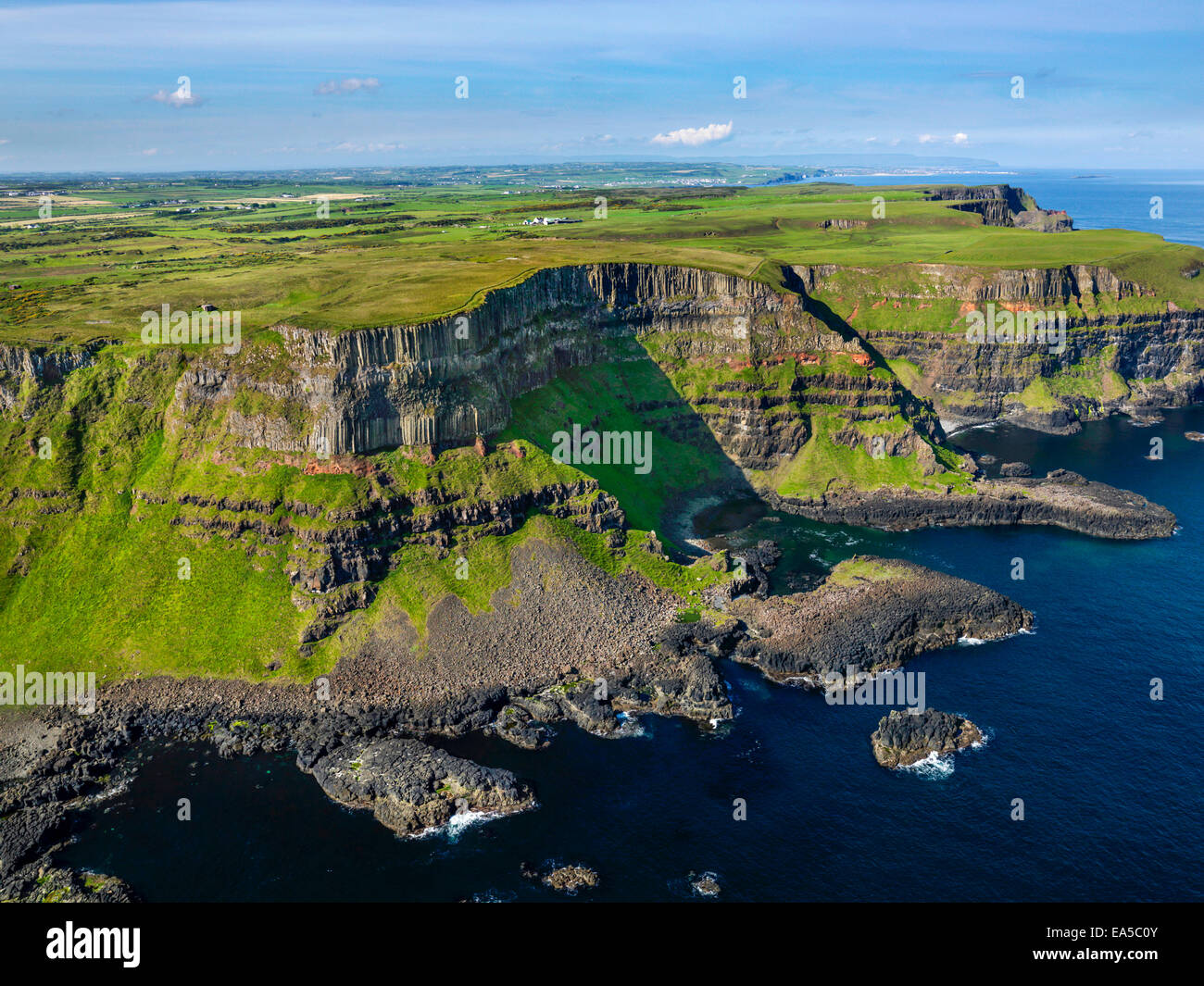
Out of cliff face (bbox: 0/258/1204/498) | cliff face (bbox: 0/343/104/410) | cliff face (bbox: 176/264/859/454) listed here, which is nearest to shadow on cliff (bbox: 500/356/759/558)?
cliff face (bbox: 0/258/1204/498)

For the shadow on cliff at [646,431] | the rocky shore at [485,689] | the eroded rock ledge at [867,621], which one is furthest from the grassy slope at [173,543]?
the eroded rock ledge at [867,621]

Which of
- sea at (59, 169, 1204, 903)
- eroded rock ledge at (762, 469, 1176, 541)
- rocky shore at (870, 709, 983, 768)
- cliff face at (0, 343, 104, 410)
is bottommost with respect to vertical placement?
sea at (59, 169, 1204, 903)

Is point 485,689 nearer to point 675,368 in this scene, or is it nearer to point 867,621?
point 867,621

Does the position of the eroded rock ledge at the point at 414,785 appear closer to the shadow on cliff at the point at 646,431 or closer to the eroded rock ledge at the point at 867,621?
the eroded rock ledge at the point at 867,621

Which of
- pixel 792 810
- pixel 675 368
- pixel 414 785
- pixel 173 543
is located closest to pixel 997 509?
pixel 675 368

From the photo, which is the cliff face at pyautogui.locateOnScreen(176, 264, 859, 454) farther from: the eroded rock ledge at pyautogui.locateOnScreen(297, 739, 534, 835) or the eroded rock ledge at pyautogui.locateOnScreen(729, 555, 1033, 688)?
the eroded rock ledge at pyautogui.locateOnScreen(729, 555, 1033, 688)
